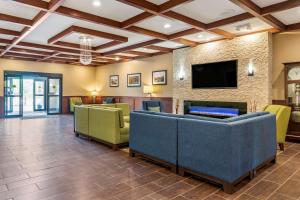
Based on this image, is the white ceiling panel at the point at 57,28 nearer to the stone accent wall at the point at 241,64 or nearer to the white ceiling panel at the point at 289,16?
the stone accent wall at the point at 241,64

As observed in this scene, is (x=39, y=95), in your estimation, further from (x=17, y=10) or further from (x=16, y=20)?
(x=17, y=10)

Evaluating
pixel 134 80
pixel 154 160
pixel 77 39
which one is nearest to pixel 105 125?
pixel 154 160

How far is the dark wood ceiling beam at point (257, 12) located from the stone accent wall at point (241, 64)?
1.48ft

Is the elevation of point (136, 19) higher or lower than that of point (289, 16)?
lower

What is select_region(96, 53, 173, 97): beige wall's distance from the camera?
8492 millimetres

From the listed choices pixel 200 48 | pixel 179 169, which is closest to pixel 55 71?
pixel 200 48

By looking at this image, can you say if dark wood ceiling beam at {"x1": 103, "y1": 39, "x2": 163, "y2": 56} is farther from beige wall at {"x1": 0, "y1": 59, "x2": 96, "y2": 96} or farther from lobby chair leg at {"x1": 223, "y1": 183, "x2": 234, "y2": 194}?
lobby chair leg at {"x1": 223, "y1": 183, "x2": 234, "y2": 194}

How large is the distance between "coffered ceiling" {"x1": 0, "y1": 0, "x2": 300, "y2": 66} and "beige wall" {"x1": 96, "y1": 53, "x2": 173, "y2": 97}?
73.5 inches

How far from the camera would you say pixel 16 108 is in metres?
10.2

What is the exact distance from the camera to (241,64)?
5.98m

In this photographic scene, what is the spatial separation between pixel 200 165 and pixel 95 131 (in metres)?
2.98

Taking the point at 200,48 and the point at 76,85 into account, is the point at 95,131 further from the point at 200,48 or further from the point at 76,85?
the point at 76,85

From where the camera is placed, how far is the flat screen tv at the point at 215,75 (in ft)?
20.4

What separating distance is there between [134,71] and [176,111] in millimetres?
3371
